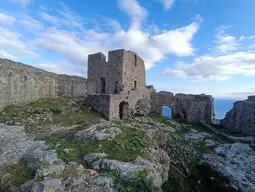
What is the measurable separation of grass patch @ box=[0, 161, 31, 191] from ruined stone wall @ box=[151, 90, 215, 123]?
27.6 m

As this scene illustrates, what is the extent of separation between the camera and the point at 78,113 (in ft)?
56.0

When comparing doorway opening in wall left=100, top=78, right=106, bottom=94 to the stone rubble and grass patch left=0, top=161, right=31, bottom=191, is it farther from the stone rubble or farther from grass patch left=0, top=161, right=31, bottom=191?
grass patch left=0, top=161, right=31, bottom=191

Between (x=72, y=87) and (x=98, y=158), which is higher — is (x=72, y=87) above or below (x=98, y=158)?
above

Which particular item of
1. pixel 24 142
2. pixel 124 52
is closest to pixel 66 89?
pixel 124 52

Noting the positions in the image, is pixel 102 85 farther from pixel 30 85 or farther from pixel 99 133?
pixel 99 133

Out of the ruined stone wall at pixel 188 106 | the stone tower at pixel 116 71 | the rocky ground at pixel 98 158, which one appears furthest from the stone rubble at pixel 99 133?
the ruined stone wall at pixel 188 106

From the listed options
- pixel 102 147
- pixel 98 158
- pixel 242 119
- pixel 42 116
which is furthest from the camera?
pixel 242 119

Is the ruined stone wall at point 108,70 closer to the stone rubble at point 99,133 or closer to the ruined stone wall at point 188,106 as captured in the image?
the stone rubble at point 99,133

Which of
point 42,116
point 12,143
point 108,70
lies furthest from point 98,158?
point 108,70

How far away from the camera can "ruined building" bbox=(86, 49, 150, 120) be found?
21570mm

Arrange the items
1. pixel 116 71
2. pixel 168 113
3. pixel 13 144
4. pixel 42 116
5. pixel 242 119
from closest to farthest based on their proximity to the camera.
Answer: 1. pixel 13 144
2. pixel 42 116
3. pixel 116 71
4. pixel 242 119
5. pixel 168 113

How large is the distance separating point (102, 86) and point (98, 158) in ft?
58.0

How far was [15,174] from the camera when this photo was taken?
23.4ft

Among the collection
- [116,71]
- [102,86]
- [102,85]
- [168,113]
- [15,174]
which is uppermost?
[116,71]
